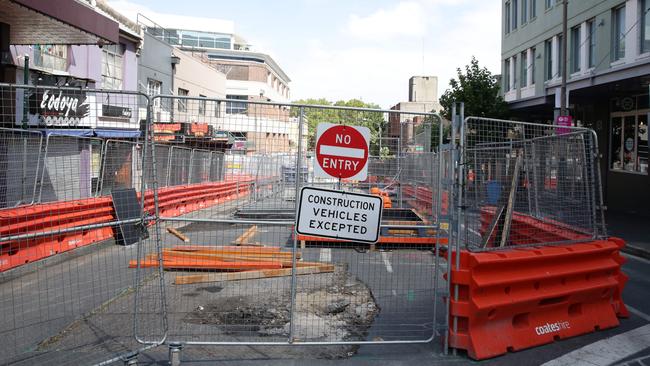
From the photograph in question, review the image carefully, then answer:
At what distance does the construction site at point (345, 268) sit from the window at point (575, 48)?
17.9 meters

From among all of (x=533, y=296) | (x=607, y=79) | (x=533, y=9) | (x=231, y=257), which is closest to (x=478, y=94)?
(x=533, y=9)

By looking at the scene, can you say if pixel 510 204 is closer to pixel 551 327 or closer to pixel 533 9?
pixel 551 327

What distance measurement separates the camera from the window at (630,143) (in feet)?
64.2

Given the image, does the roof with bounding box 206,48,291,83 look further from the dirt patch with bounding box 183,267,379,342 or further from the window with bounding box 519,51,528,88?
the dirt patch with bounding box 183,267,379,342

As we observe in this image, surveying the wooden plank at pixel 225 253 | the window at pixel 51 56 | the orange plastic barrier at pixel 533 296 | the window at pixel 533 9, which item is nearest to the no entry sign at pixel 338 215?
the orange plastic barrier at pixel 533 296

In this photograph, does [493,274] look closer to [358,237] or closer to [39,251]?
[358,237]

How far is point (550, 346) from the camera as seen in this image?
18.3 feet

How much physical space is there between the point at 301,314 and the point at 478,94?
954 inches

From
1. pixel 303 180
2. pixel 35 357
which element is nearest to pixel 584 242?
pixel 303 180

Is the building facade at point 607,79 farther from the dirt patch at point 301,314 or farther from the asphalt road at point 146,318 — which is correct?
the dirt patch at point 301,314

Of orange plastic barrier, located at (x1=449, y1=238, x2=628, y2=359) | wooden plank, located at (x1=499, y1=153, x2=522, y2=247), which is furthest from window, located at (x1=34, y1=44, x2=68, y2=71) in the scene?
orange plastic barrier, located at (x1=449, y1=238, x2=628, y2=359)

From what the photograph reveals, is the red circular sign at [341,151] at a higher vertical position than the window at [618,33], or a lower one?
lower

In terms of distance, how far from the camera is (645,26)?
1861cm

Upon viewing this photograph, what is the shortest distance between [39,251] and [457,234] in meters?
7.36
